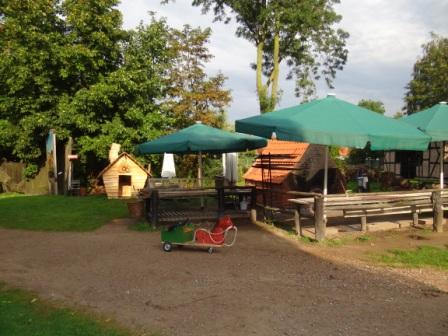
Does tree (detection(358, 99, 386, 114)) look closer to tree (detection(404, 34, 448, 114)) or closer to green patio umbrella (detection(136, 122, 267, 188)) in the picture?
tree (detection(404, 34, 448, 114))

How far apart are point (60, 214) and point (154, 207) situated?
4.08 m

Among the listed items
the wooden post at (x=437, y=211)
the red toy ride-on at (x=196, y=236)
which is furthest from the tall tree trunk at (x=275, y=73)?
the red toy ride-on at (x=196, y=236)

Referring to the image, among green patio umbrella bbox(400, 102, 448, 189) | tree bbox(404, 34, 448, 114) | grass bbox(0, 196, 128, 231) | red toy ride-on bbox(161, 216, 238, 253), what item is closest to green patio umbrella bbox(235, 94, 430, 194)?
green patio umbrella bbox(400, 102, 448, 189)

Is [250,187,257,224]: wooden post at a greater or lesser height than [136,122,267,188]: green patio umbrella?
lesser

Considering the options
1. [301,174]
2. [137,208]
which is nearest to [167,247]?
[137,208]

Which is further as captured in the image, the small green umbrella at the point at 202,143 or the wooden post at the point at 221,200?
the wooden post at the point at 221,200

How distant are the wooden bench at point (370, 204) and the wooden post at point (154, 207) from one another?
3.26 meters

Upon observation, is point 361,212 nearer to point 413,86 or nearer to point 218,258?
point 218,258

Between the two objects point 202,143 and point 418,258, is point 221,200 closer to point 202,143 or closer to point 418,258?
point 202,143

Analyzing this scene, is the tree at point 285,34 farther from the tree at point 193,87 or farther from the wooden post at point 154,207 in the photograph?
the wooden post at point 154,207

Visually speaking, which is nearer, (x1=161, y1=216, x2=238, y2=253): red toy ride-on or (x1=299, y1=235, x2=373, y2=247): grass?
(x1=161, y1=216, x2=238, y2=253): red toy ride-on

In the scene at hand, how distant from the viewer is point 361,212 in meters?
9.14

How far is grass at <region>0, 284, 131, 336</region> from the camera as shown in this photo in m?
Result: 4.31

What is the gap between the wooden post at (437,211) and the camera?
9555mm
